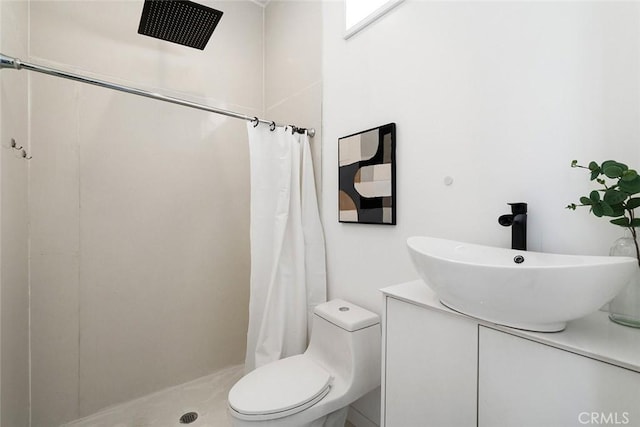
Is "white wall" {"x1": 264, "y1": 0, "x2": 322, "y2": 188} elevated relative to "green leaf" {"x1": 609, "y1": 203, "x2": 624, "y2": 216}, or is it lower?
elevated

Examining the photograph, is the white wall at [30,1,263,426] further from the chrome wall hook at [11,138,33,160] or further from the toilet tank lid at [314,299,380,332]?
the toilet tank lid at [314,299,380,332]

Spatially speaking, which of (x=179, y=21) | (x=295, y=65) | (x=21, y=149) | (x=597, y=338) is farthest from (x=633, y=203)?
(x=21, y=149)

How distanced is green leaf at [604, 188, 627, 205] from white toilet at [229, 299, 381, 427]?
956 millimetres

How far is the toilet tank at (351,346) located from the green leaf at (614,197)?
0.96 meters

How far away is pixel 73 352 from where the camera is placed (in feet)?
5.22

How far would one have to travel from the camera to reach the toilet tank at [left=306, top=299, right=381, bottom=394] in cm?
126

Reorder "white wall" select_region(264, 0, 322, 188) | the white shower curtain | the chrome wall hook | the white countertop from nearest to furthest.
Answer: the white countertop, the chrome wall hook, the white shower curtain, "white wall" select_region(264, 0, 322, 188)

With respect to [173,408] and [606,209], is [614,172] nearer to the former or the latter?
[606,209]

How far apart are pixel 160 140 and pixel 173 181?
276 mm

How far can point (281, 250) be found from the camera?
1.68m

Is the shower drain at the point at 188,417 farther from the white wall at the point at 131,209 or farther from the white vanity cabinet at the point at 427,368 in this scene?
the white vanity cabinet at the point at 427,368

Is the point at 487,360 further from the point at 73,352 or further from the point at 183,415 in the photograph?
the point at 73,352

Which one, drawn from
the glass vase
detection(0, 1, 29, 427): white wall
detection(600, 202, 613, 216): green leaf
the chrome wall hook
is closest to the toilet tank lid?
the glass vase

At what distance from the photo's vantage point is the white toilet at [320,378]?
1.07 meters
